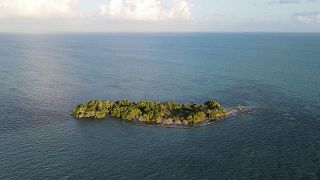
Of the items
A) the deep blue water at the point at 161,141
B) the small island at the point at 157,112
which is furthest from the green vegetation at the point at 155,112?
the deep blue water at the point at 161,141

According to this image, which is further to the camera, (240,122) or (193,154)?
(240,122)

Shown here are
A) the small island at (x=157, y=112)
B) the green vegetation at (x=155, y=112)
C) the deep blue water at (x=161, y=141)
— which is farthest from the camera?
the green vegetation at (x=155, y=112)

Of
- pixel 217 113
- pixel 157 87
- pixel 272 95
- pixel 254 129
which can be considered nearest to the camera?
pixel 254 129

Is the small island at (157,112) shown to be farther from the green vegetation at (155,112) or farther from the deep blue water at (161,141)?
the deep blue water at (161,141)

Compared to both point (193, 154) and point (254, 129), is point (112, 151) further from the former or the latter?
point (254, 129)

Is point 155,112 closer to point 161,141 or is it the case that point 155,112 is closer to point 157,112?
point 157,112

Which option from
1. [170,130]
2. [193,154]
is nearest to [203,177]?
[193,154]

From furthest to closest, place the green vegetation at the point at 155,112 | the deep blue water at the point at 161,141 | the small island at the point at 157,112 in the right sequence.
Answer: the green vegetation at the point at 155,112 → the small island at the point at 157,112 → the deep blue water at the point at 161,141

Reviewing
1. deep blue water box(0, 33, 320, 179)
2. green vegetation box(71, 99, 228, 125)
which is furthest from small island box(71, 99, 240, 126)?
deep blue water box(0, 33, 320, 179)
